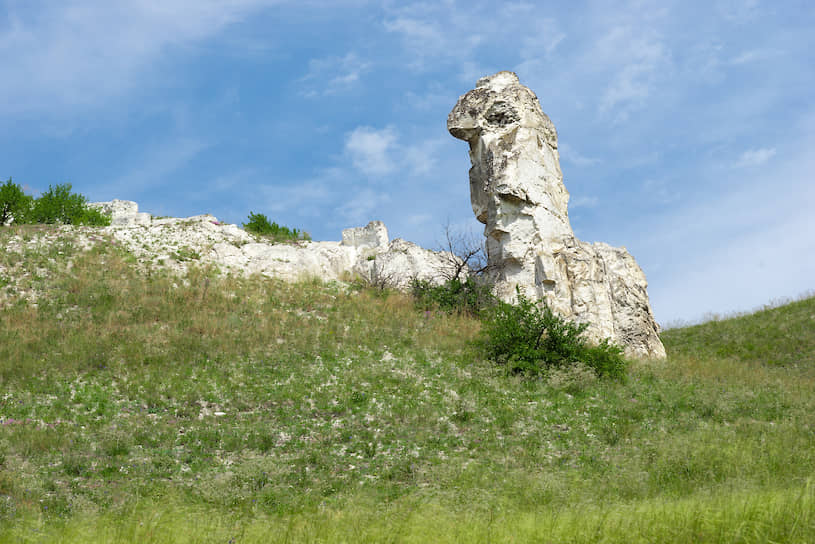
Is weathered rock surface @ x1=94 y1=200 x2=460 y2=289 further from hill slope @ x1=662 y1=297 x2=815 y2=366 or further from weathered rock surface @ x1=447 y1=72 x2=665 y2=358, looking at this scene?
hill slope @ x1=662 y1=297 x2=815 y2=366

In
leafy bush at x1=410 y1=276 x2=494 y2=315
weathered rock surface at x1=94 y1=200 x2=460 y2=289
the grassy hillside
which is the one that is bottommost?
the grassy hillside

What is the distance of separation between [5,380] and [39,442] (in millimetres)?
4335

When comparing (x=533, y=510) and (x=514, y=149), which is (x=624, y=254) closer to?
(x=514, y=149)

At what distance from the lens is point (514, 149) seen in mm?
25062

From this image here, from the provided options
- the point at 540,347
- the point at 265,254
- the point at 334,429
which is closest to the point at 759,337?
the point at 540,347

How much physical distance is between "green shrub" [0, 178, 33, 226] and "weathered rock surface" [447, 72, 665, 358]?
994 inches

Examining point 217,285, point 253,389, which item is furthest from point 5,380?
point 217,285

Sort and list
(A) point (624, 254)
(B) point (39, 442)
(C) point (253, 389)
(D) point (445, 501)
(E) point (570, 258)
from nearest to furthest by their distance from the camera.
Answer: (D) point (445, 501) → (B) point (39, 442) → (C) point (253, 389) → (E) point (570, 258) → (A) point (624, 254)

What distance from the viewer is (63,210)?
41.1m

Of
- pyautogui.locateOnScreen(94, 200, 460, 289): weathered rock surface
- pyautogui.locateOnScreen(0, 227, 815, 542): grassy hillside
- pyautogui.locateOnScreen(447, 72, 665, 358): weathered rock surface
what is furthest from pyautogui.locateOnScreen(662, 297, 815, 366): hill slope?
pyautogui.locateOnScreen(94, 200, 460, 289): weathered rock surface

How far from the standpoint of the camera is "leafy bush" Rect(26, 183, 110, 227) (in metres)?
38.3

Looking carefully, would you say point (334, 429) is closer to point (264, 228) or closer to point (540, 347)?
point (540, 347)

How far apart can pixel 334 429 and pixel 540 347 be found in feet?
25.2

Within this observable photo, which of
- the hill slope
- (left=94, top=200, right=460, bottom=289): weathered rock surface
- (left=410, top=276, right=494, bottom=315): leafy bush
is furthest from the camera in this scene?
the hill slope
